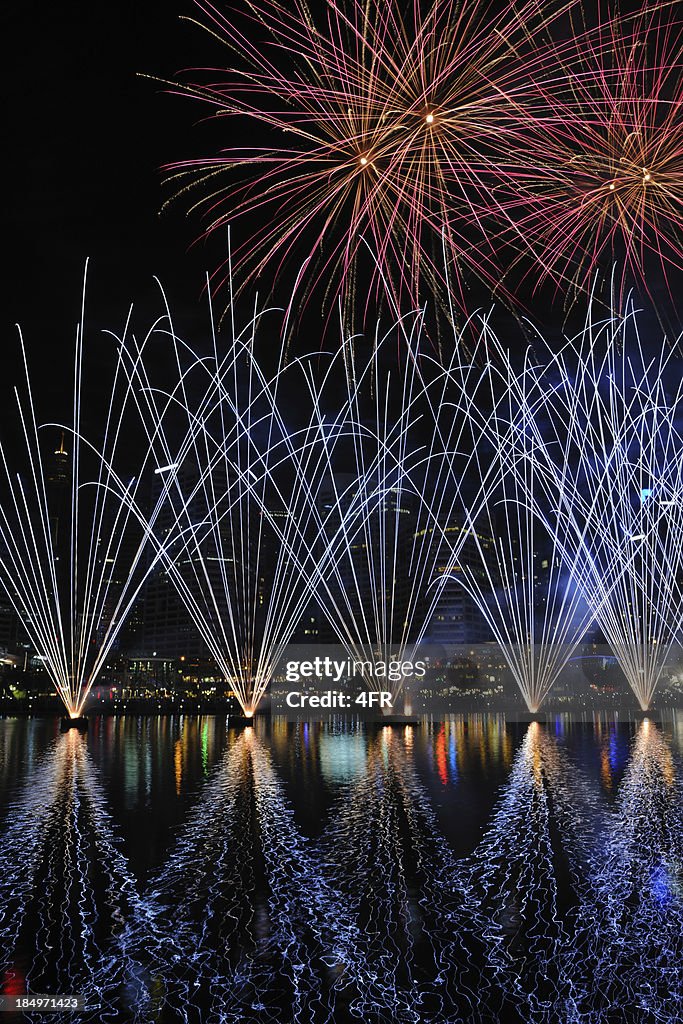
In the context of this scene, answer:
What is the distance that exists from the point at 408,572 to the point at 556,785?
13641 cm

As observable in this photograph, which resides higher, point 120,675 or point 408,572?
point 408,572

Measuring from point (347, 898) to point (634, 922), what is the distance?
5295 mm

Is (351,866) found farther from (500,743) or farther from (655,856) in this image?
(500,743)

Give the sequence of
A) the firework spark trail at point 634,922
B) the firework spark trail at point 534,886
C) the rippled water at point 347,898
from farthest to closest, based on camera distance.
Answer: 1. the firework spark trail at point 534,886
2. the rippled water at point 347,898
3. the firework spark trail at point 634,922

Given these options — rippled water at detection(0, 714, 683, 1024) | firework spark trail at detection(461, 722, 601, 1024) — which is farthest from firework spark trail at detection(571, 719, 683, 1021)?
firework spark trail at detection(461, 722, 601, 1024)

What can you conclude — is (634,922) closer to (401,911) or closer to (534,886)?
(534,886)

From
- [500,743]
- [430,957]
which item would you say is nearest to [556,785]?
[430,957]

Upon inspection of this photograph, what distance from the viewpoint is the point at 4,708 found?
116 m

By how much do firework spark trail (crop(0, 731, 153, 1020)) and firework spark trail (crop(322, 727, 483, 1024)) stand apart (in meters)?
Result: 3.57

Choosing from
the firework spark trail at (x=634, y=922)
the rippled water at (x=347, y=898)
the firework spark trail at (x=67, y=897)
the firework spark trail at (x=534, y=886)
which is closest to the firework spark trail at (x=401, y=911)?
the rippled water at (x=347, y=898)

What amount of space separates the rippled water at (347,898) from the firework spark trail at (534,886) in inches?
2.1

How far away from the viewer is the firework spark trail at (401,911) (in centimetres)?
1101

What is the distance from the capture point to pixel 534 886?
16.5 meters

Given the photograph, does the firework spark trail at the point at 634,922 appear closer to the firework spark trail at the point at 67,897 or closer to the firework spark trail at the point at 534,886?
the firework spark trail at the point at 534,886
